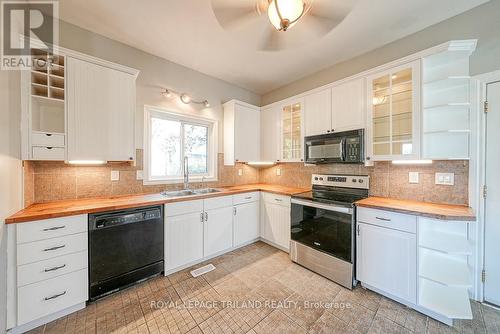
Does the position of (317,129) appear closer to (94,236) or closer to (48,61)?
(94,236)

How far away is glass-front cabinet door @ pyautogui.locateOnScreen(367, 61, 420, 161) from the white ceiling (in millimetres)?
501

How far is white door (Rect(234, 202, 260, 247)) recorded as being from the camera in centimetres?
286

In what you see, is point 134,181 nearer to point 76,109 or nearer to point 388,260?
point 76,109

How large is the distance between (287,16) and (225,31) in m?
1.20

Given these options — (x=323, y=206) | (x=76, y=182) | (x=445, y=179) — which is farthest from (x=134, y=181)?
(x=445, y=179)

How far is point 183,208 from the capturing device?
232 centimetres

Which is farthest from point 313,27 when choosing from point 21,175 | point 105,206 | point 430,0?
point 21,175

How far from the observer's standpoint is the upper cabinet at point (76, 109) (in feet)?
5.69

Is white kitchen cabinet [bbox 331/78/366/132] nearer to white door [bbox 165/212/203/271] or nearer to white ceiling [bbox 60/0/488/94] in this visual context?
white ceiling [bbox 60/0/488/94]

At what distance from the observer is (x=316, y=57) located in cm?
265

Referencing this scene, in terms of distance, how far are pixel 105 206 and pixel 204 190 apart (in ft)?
4.42

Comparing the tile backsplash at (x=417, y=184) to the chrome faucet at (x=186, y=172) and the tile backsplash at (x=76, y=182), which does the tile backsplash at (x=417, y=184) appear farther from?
the tile backsplash at (x=76, y=182)
